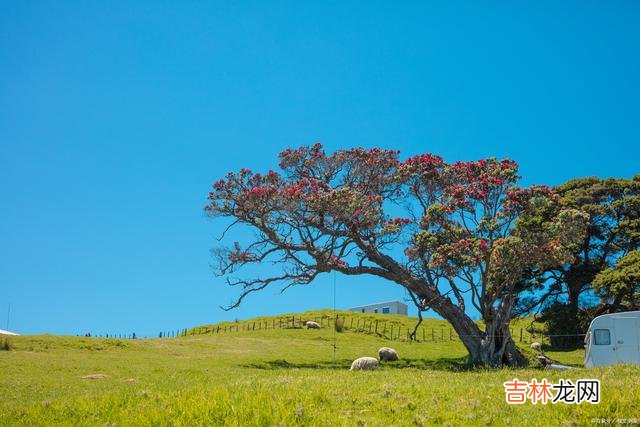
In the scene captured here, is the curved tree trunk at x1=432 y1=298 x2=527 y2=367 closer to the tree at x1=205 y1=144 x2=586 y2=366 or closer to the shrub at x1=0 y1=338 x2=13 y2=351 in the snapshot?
the tree at x1=205 y1=144 x2=586 y2=366

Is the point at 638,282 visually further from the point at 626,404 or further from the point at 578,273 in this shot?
the point at 626,404

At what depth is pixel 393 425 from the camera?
1128 centimetres

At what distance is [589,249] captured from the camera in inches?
1955

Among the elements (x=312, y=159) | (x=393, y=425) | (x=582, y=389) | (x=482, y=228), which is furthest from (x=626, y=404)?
(x=312, y=159)

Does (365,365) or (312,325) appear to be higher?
(312,325)

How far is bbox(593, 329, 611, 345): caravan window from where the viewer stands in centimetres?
2540

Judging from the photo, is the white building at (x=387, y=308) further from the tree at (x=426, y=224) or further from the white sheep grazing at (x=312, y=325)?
the tree at (x=426, y=224)

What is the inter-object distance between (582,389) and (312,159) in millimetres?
27887

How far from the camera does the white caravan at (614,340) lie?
81.3 feet
